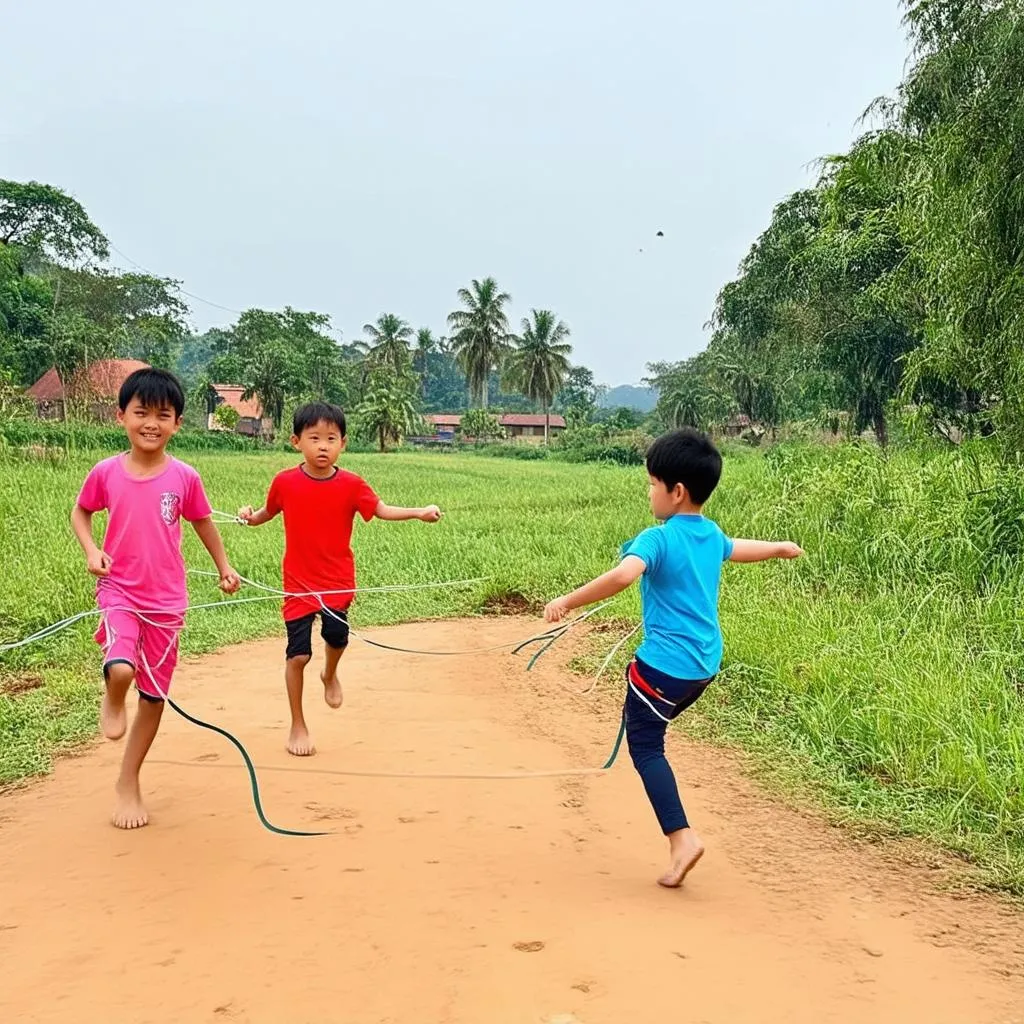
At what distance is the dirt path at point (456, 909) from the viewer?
93.2 inches

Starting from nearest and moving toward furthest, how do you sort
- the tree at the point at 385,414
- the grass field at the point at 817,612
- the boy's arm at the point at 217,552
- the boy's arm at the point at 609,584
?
1. the boy's arm at the point at 609,584
2. the boy's arm at the point at 217,552
3. the grass field at the point at 817,612
4. the tree at the point at 385,414

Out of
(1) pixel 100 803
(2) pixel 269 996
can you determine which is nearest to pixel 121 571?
(1) pixel 100 803

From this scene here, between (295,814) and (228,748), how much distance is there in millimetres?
1028

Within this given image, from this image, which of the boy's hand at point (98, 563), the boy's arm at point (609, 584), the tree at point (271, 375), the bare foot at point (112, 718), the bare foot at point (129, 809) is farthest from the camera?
the tree at point (271, 375)

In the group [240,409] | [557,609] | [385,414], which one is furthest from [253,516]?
[240,409]

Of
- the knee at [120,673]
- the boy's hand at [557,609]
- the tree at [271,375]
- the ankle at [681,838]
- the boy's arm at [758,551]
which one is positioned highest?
the tree at [271,375]

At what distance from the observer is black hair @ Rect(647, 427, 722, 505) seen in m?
3.05

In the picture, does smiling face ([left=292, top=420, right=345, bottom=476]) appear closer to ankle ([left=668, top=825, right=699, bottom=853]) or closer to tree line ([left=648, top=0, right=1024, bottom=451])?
ankle ([left=668, top=825, right=699, bottom=853])

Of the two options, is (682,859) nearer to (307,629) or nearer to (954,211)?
(307,629)

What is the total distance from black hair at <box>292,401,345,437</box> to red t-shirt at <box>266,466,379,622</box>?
222 mm

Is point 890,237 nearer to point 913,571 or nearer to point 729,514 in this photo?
point 729,514

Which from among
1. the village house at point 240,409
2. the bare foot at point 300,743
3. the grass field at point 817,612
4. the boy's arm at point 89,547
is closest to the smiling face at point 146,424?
the boy's arm at point 89,547

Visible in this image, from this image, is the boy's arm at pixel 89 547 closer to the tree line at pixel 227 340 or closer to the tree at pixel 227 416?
the tree line at pixel 227 340

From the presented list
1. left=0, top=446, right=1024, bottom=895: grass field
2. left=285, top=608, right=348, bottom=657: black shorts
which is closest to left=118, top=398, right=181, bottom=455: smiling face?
left=285, top=608, right=348, bottom=657: black shorts
